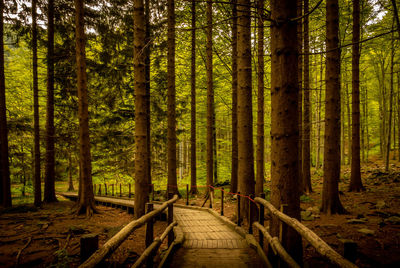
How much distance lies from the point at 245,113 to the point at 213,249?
4006 mm

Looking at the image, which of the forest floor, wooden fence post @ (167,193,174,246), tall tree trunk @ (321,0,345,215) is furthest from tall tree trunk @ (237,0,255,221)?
tall tree trunk @ (321,0,345,215)

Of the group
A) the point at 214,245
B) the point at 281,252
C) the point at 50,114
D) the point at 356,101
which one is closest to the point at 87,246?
the point at 281,252

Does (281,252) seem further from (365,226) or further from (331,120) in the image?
(331,120)

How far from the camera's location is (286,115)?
331 cm

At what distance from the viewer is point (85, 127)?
29.2 feet

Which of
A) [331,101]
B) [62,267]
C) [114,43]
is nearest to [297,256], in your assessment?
[62,267]

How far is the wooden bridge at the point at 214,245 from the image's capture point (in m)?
2.28

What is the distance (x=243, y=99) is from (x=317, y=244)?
4.95 m

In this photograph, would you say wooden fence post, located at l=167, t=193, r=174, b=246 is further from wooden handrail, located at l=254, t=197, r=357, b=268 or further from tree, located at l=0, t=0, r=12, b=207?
tree, located at l=0, t=0, r=12, b=207

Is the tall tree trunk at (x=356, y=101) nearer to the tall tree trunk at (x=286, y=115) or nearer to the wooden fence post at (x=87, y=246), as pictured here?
the tall tree trunk at (x=286, y=115)

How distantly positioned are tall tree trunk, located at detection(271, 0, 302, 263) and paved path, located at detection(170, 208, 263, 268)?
1242 mm

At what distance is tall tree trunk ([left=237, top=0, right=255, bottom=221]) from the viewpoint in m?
6.44

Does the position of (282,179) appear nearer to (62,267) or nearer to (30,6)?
(62,267)

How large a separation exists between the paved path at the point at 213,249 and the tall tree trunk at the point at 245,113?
4.26 ft
